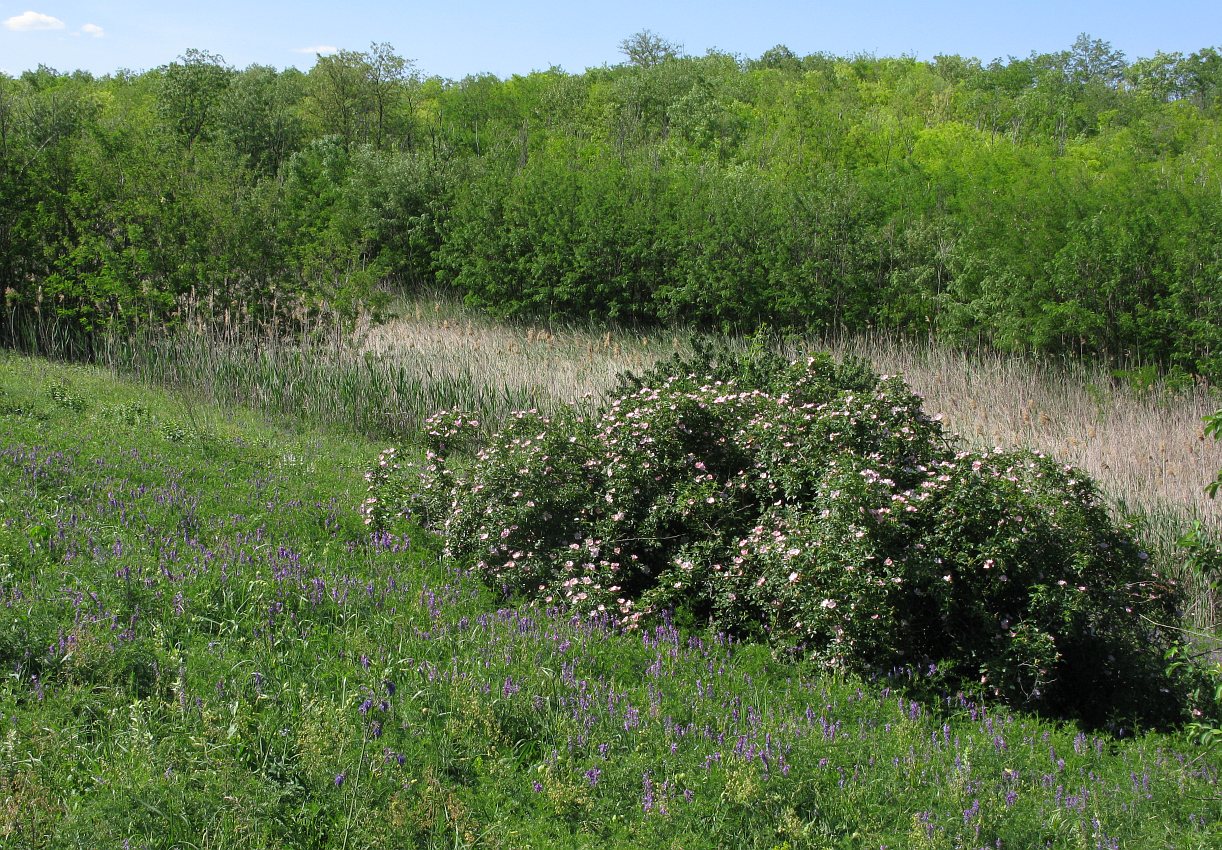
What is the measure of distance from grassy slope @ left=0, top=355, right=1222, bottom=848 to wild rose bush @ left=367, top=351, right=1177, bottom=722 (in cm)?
33

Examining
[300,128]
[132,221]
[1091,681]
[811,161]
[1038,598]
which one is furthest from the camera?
[300,128]

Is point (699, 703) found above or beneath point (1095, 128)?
beneath

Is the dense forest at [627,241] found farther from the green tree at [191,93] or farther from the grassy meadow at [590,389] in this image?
the green tree at [191,93]

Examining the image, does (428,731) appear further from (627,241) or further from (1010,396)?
(627,241)

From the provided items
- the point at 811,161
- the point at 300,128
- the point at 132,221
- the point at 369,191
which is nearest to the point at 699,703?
the point at 132,221

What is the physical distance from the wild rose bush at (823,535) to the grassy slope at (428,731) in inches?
13.2

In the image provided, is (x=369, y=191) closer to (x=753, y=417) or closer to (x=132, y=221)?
(x=132, y=221)

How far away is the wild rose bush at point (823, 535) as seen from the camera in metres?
4.82

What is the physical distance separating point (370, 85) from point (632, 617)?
3232cm

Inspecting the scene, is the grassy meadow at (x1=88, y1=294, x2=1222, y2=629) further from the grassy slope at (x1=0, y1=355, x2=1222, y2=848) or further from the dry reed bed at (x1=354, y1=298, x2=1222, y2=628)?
the grassy slope at (x1=0, y1=355, x2=1222, y2=848)

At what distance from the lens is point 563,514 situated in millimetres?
5957

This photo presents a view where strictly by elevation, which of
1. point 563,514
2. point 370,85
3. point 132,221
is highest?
point 370,85

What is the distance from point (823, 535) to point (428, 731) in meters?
2.17

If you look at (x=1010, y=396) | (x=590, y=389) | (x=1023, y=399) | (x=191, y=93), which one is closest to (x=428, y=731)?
(x=590, y=389)
